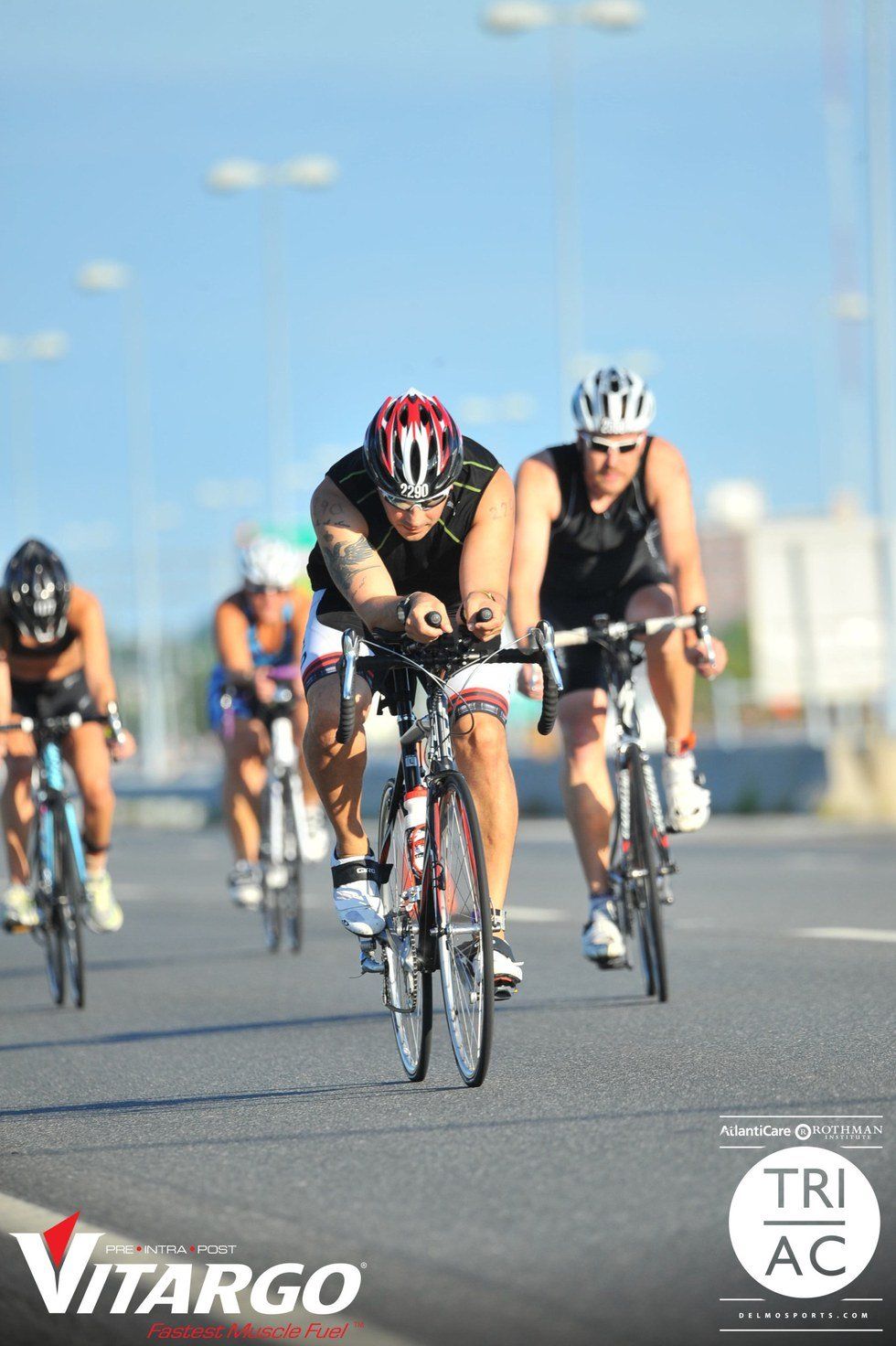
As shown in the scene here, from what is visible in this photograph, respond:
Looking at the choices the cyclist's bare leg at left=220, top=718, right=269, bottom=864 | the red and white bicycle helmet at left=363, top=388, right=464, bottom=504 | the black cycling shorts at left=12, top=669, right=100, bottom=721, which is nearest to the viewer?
the red and white bicycle helmet at left=363, top=388, right=464, bottom=504

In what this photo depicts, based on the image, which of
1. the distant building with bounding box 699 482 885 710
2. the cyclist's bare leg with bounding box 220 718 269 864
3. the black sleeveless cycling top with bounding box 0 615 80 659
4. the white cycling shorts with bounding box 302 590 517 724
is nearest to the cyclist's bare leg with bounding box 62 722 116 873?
the black sleeveless cycling top with bounding box 0 615 80 659

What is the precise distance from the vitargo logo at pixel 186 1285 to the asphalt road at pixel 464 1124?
6 centimetres

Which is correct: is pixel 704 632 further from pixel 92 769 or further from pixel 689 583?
pixel 92 769

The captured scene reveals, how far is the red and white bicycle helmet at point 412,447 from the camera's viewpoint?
6.29 meters

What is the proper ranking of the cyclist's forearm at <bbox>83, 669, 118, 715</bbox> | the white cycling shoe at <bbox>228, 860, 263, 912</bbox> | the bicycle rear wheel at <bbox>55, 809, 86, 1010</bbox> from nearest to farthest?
the bicycle rear wheel at <bbox>55, 809, 86, 1010</bbox> < the cyclist's forearm at <bbox>83, 669, 118, 715</bbox> < the white cycling shoe at <bbox>228, 860, 263, 912</bbox>

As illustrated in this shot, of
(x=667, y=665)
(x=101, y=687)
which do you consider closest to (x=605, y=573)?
(x=667, y=665)

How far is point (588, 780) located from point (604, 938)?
0.71 m

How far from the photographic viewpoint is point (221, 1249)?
15.1 feet

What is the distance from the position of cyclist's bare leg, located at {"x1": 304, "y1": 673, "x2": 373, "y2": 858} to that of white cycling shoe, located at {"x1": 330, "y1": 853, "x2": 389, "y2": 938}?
5cm

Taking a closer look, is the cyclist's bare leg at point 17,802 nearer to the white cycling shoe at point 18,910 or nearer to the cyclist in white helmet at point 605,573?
the white cycling shoe at point 18,910

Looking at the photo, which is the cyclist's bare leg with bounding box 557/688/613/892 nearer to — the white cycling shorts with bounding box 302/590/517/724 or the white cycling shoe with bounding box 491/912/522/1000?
the white cycling shorts with bounding box 302/590/517/724

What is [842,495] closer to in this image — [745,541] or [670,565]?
[745,541]

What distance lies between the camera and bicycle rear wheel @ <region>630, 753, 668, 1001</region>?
7.96 meters

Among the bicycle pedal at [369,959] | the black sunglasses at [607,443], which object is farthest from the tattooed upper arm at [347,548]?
the black sunglasses at [607,443]
